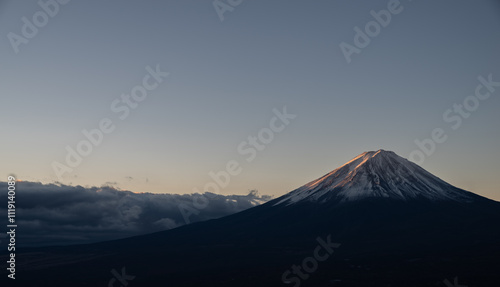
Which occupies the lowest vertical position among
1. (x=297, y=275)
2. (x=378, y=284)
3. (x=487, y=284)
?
(x=487, y=284)

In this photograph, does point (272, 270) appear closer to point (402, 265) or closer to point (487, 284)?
point (402, 265)

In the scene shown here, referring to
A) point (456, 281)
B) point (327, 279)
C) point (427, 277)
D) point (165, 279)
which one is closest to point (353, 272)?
point (327, 279)

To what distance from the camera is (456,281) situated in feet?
477

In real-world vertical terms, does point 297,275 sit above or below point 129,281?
below

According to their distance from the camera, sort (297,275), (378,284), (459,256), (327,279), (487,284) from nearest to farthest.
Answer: (487,284), (378,284), (327,279), (297,275), (459,256)

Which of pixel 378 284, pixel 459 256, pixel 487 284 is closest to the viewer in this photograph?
pixel 487 284

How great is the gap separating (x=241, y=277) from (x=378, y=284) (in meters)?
56.6

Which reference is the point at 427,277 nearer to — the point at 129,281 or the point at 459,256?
the point at 459,256

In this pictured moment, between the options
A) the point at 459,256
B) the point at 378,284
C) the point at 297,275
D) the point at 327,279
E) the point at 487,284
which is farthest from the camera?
the point at 459,256

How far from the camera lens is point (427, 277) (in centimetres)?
15475

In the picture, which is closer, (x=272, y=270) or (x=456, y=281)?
(x=456, y=281)

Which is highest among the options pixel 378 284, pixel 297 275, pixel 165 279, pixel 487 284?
pixel 165 279

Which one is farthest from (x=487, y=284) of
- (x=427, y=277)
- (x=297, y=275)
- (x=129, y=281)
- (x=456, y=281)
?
(x=129, y=281)

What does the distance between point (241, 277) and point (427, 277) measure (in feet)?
237
